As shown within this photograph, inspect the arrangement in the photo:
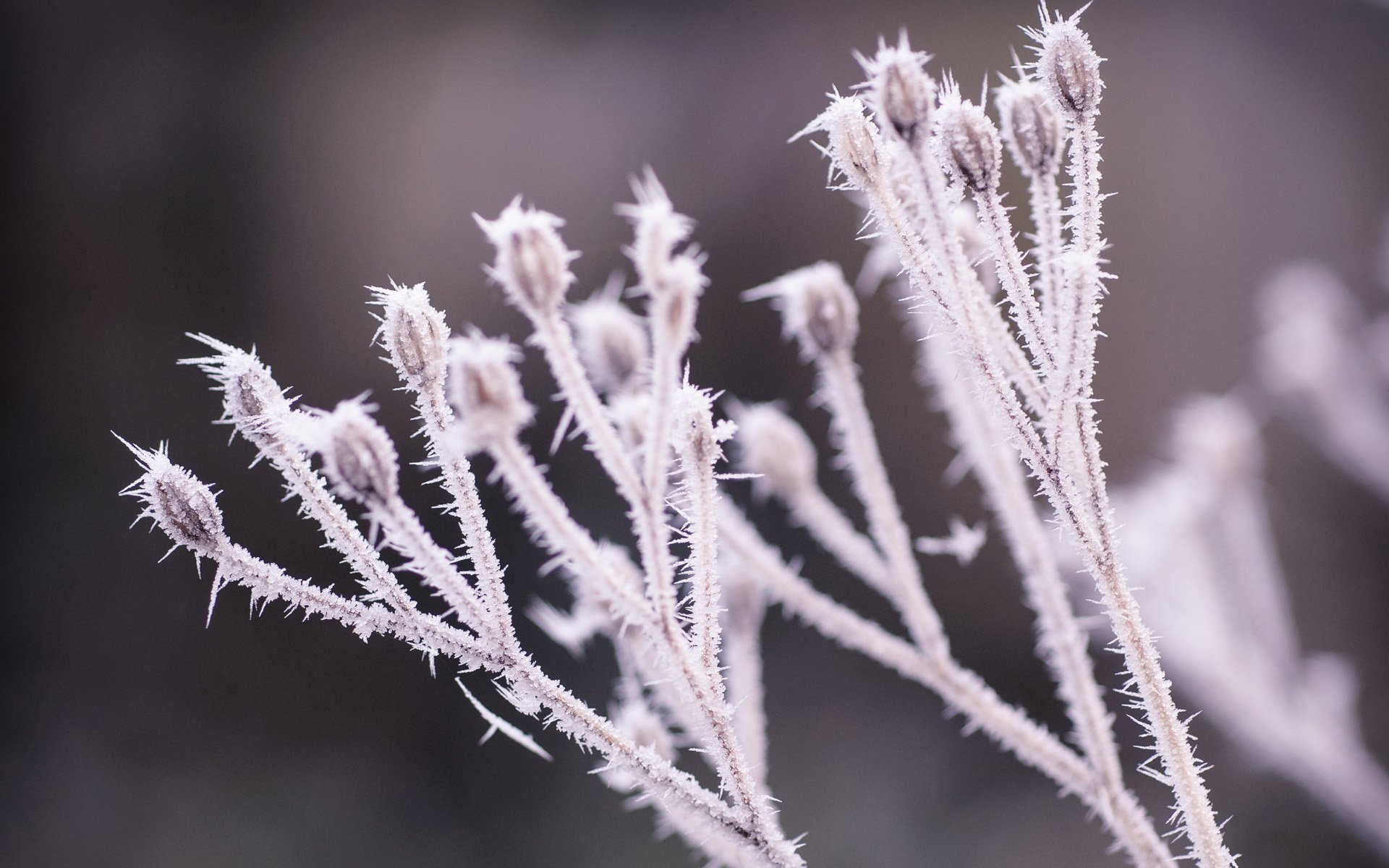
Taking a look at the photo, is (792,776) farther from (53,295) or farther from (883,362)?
(53,295)

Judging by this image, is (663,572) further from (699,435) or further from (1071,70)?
(1071,70)

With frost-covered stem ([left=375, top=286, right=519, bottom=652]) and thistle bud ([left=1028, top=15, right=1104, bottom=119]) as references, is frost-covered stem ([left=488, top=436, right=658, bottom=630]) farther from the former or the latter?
thistle bud ([left=1028, top=15, right=1104, bottom=119])

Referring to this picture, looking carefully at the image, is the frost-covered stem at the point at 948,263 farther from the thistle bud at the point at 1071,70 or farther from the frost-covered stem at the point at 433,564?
the frost-covered stem at the point at 433,564

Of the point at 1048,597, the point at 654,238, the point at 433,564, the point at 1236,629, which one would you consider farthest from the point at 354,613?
the point at 1236,629

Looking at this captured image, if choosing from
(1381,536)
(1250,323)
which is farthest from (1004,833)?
(1250,323)

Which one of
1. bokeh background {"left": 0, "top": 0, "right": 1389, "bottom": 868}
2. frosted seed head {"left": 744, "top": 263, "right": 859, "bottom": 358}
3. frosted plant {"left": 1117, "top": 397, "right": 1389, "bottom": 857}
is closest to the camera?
frosted seed head {"left": 744, "top": 263, "right": 859, "bottom": 358}

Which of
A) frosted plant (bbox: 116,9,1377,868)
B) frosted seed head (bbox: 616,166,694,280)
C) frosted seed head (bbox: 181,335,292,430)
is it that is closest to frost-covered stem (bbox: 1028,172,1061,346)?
frosted plant (bbox: 116,9,1377,868)
